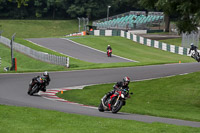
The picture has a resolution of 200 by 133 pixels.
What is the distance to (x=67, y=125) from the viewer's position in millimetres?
13133

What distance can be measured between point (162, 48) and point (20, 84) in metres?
31.3

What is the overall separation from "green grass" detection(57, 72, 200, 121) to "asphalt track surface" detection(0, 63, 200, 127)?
1607 mm

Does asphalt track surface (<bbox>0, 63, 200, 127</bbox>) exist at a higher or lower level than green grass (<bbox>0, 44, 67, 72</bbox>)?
higher

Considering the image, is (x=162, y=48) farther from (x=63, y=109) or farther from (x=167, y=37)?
(x=63, y=109)

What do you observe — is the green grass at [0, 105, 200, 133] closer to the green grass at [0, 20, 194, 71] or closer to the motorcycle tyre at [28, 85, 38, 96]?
the motorcycle tyre at [28, 85, 38, 96]

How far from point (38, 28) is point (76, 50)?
139 ft

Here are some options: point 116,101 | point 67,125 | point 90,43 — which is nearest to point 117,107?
point 116,101

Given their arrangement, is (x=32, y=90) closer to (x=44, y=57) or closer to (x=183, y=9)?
(x=183, y=9)

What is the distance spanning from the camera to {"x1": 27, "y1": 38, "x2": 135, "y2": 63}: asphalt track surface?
45.2 metres

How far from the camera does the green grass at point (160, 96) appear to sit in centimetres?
1884

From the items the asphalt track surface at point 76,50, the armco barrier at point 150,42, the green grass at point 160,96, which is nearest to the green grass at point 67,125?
the green grass at point 160,96

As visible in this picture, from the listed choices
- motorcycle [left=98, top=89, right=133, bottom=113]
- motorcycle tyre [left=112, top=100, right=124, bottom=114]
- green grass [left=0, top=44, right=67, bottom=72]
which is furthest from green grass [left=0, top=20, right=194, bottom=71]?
motorcycle tyre [left=112, top=100, right=124, bottom=114]

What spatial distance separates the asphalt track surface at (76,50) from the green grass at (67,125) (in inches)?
1123

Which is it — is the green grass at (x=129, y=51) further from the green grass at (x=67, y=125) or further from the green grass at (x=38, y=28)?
the green grass at (x=38, y=28)
